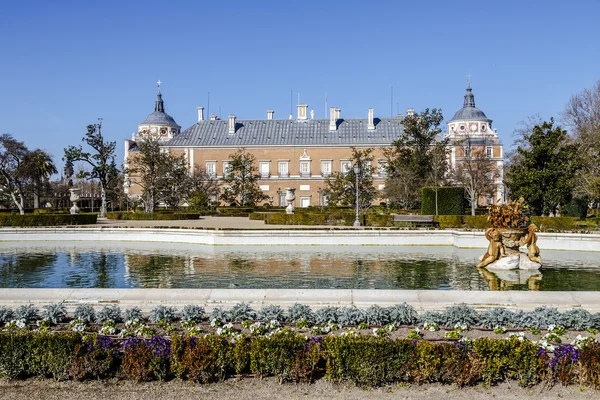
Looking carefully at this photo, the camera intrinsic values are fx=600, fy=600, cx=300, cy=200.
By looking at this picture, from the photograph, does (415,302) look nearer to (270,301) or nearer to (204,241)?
(270,301)

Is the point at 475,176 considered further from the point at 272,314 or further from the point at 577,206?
the point at 272,314

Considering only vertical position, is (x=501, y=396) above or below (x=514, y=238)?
below

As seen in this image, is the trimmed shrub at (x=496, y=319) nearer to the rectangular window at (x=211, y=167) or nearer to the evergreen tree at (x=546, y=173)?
the evergreen tree at (x=546, y=173)

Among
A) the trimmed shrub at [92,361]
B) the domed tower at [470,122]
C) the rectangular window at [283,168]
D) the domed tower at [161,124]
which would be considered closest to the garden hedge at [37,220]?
the trimmed shrub at [92,361]

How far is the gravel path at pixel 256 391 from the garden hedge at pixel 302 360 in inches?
3.9

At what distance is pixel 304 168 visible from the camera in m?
59.7

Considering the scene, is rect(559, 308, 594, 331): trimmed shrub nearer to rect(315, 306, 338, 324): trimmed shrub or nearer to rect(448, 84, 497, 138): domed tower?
rect(315, 306, 338, 324): trimmed shrub

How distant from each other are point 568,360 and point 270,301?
4274 mm

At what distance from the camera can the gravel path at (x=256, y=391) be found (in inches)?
232

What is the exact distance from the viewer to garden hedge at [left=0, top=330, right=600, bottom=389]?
239 inches

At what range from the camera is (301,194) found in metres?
59.6

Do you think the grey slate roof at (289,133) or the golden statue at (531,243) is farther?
the grey slate roof at (289,133)

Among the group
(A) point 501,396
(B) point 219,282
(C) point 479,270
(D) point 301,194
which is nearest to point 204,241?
(B) point 219,282

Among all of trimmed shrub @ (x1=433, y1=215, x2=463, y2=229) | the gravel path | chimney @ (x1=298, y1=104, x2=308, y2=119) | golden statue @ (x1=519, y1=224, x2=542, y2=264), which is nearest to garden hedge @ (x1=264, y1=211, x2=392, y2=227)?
trimmed shrub @ (x1=433, y1=215, x2=463, y2=229)
